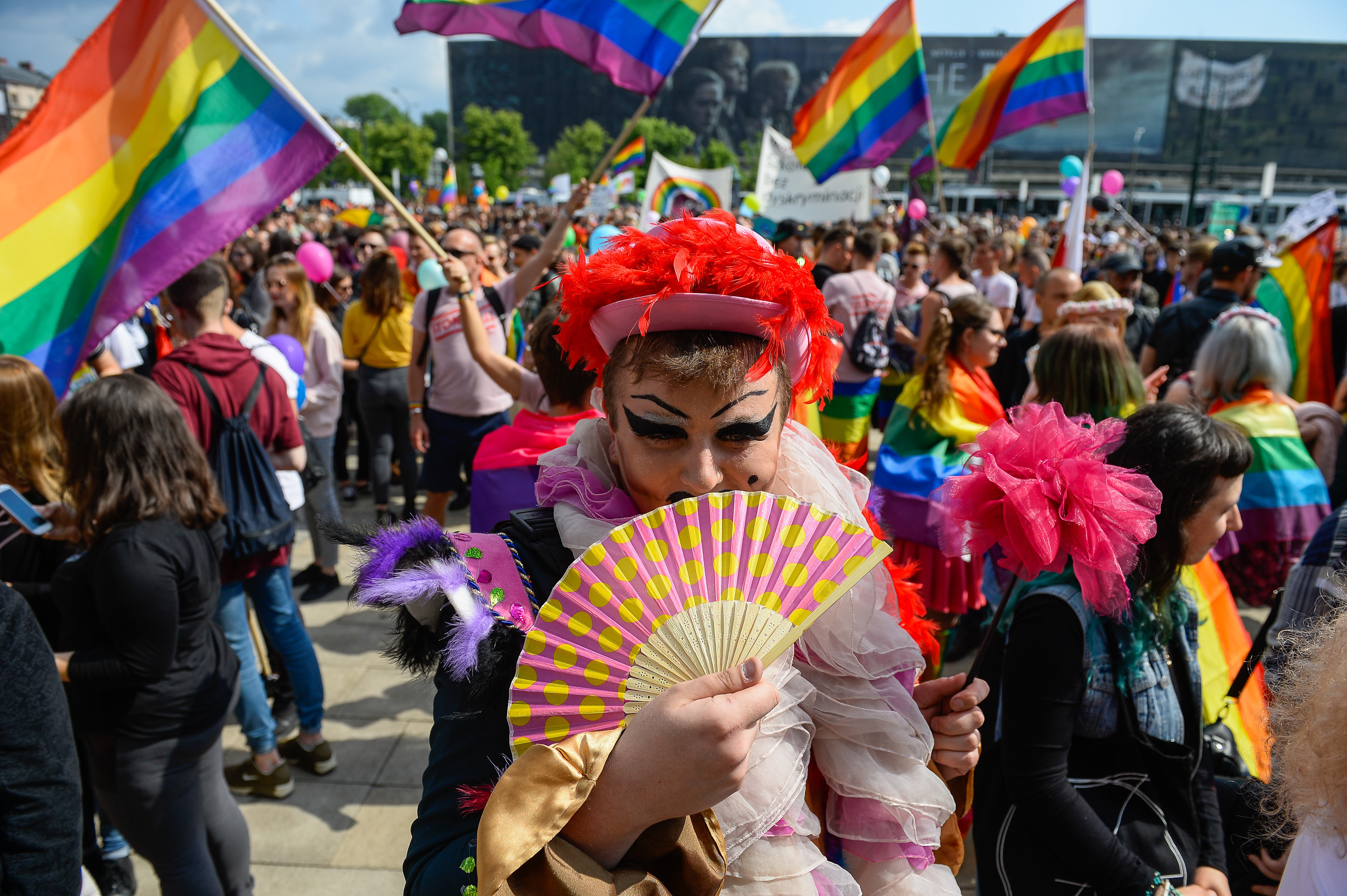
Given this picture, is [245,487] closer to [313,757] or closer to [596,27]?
[313,757]

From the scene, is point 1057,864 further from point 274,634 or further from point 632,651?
A: point 274,634

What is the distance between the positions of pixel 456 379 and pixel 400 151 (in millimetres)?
52984

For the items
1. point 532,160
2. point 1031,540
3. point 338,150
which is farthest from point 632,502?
point 532,160

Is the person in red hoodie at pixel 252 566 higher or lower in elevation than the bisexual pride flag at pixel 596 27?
lower

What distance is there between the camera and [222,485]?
3174mm

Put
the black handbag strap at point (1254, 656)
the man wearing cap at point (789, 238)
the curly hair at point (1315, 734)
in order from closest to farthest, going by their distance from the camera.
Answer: the curly hair at point (1315, 734) < the black handbag strap at point (1254, 656) < the man wearing cap at point (789, 238)

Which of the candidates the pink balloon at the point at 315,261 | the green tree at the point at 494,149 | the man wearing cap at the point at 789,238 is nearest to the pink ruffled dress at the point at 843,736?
the pink balloon at the point at 315,261

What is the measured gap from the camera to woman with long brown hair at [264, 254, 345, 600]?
492cm

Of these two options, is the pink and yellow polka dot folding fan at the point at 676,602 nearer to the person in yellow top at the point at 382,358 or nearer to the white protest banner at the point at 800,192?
the person in yellow top at the point at 382,358

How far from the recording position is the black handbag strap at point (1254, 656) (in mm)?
2043

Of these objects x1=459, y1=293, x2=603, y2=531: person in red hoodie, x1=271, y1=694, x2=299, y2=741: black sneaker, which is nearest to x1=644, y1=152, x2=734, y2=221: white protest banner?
x1=459, y1=293, x2=603, y2=531: person in red hoodie

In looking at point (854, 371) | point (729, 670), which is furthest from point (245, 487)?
point (854, 371)

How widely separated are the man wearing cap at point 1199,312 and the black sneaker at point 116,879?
5.75m

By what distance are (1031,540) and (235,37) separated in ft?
9.92
